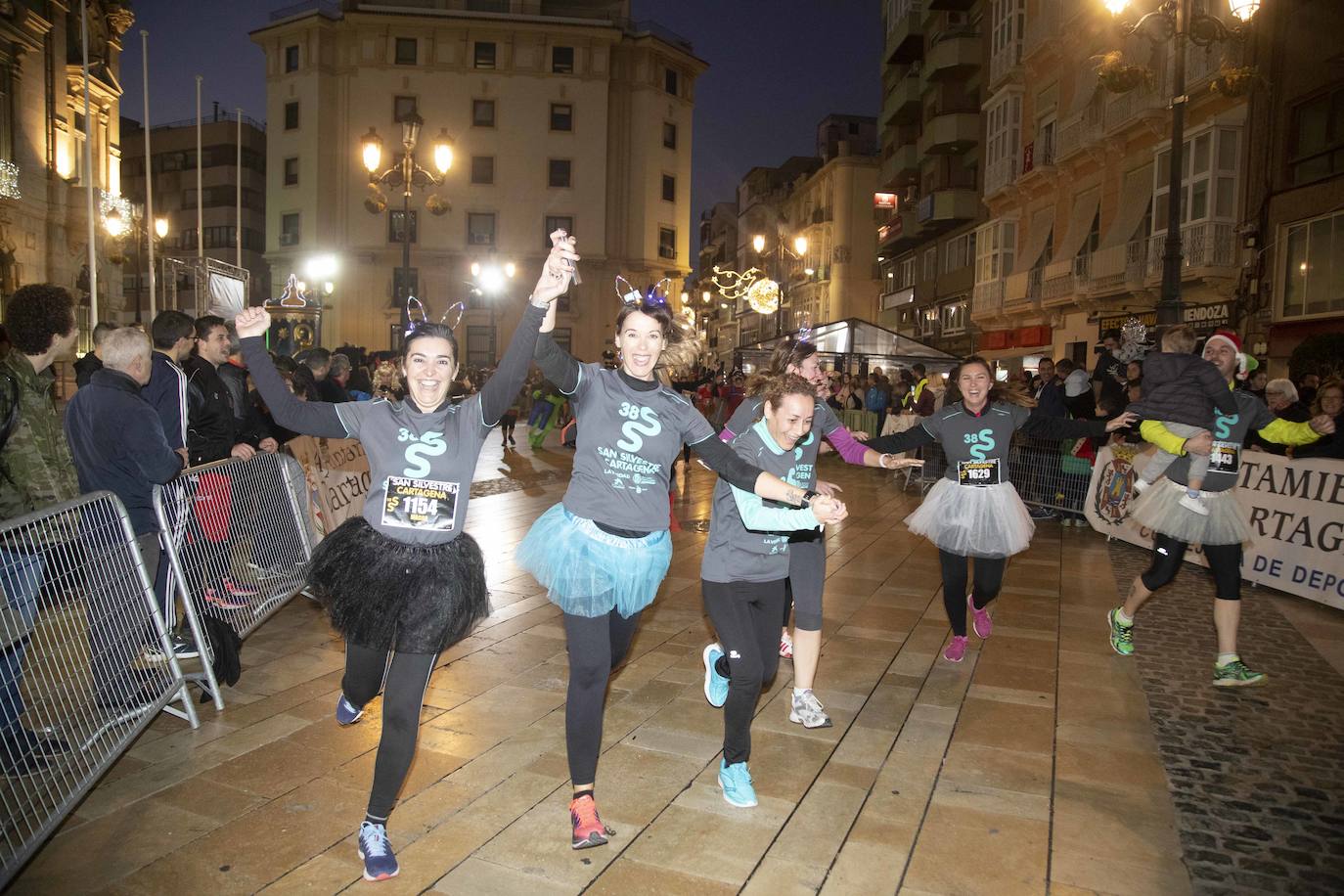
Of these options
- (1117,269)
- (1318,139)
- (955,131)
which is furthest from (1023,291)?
(1318,139)

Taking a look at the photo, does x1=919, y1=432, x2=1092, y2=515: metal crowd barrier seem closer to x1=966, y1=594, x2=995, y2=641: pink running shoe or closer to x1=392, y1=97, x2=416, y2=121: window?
x1=966, y1=594, x2=995, y2=641: pink running shoe

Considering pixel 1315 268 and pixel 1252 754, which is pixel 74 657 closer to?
pixel 1252 754

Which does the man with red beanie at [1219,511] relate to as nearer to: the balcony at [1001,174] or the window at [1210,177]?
the window at [1210,177]

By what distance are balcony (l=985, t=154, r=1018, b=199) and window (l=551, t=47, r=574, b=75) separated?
23.9 meters

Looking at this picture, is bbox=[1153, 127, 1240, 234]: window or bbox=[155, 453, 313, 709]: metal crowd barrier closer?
bbox=[155, 453, 313, 709]: metal crowd barrier

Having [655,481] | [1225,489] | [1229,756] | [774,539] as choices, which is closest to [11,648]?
[655,481]

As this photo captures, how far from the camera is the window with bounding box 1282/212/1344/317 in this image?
1692 cm

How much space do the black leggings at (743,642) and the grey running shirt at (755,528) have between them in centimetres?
7

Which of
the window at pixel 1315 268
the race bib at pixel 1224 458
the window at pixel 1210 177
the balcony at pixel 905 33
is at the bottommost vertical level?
the race bib at pixel 1224 458

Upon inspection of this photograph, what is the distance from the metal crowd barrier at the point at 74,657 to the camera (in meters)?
3.77

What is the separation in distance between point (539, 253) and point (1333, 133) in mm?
35977

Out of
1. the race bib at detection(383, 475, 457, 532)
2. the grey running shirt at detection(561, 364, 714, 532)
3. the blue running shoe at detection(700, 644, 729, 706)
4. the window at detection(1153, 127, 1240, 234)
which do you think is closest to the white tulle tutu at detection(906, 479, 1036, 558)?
the blue running shoe at detection(700, 644, 729, 706)

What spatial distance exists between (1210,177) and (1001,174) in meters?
11.5

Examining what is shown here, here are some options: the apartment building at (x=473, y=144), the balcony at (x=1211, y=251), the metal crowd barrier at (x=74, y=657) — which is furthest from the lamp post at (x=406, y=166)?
the apartment building at (x=473, y=144)
